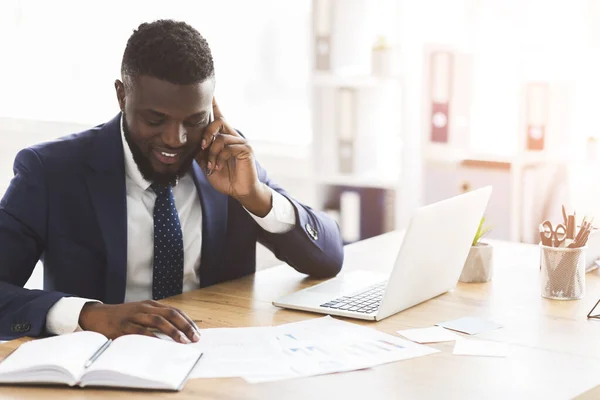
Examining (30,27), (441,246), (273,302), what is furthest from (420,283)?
(30,27)

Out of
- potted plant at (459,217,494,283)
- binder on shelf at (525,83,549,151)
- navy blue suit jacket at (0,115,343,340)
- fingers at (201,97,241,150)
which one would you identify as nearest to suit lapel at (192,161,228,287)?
navy blue suit jacket at (0,115,343,340)

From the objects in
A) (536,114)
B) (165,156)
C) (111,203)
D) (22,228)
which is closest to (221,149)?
(165,156)

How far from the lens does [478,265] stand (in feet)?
6.79

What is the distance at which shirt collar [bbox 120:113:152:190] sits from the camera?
2010 mm

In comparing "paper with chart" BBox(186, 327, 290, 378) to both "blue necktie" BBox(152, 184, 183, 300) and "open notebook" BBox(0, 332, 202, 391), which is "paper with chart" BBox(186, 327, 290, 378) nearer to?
"open notebook" BBox(0, 332, 202, 391)

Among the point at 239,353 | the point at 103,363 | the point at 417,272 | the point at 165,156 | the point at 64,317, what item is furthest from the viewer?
the point at 165,156

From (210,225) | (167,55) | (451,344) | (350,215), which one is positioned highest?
(167,55)

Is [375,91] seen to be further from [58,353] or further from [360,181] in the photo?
[58,353]

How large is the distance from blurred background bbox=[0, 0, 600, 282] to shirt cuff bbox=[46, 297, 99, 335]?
63.0 inches

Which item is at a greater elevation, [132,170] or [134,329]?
[132,170]

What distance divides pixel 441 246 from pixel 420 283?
0.29ft

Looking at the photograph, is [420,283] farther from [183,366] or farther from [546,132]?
[546,132]

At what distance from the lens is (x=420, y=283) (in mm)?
1849

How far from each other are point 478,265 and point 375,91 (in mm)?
2159
